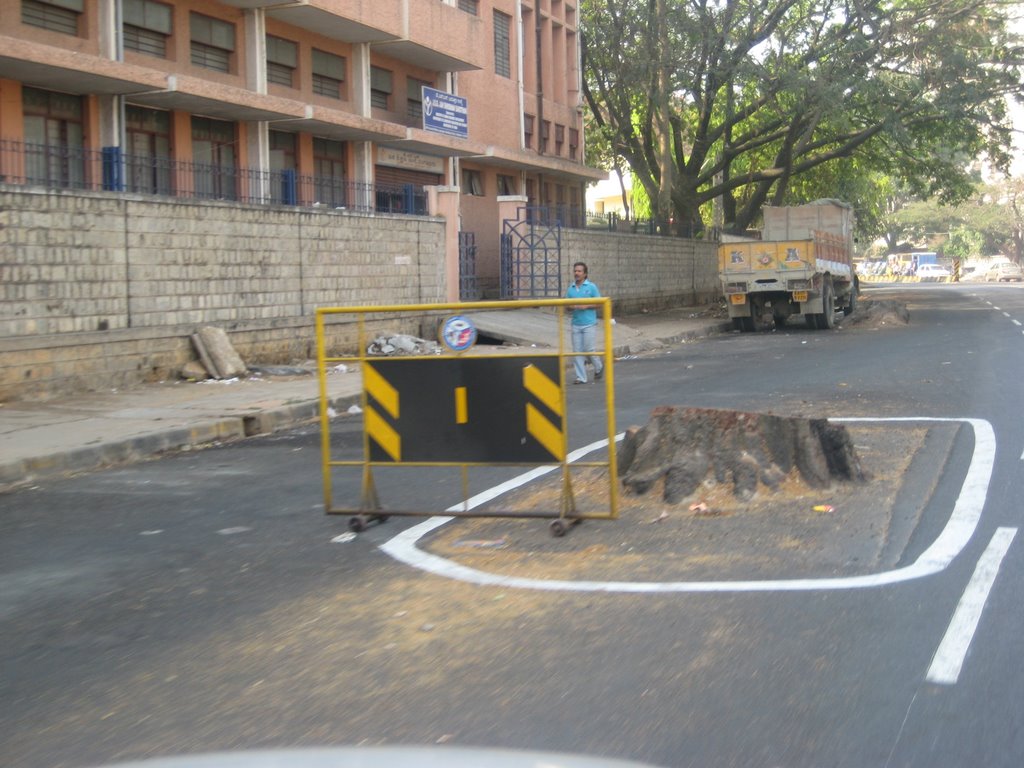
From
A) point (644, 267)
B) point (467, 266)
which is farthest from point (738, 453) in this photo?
point (644, 267)

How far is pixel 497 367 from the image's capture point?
23.5 ft

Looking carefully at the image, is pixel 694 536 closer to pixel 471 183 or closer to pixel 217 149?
pixel 217 149

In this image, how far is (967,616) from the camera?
5.10 metres

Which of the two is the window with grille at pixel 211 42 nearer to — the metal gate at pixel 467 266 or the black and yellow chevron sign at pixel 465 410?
the metal gate at pixel 467 266

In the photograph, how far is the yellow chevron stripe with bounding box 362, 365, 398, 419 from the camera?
7.29 m

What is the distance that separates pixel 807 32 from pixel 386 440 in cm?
3080

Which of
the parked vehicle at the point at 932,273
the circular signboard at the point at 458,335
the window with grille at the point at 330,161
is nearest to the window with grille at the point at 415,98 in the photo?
the window with grille at the point at 330,161

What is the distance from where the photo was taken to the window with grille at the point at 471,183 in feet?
107

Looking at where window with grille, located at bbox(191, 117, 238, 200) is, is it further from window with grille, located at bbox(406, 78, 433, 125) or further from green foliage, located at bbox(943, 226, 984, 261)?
green foliage, located at bbox(943, 226, 984, 261)

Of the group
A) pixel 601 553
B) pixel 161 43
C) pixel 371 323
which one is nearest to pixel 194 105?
pixel 161 43

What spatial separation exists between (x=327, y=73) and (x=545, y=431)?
21.1 metres

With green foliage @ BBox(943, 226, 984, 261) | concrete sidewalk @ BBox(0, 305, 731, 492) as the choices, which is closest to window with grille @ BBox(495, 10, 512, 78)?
concrete sidewalk @ BBox(0, 305, 731, 492)

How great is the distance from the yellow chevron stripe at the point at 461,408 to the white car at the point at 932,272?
276 ft

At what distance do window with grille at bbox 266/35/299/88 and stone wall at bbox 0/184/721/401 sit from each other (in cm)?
474
